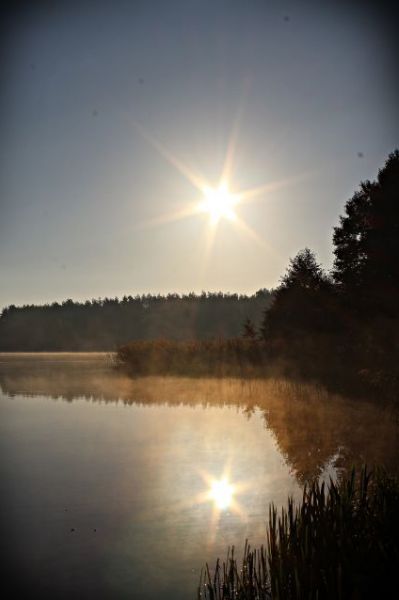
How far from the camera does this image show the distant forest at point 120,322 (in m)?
127

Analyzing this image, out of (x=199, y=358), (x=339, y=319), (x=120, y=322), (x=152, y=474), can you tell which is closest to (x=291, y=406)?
(x=339, y=319)

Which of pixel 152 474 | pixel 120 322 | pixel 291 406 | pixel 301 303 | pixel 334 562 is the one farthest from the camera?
pixel 120 322

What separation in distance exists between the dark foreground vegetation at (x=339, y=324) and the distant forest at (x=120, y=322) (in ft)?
273

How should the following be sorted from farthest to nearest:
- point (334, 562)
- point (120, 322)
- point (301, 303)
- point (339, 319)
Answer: point (120, 322), point (301, 303), point (339, 319), point (334, 562)

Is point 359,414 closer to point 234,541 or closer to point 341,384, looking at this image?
point 341,384

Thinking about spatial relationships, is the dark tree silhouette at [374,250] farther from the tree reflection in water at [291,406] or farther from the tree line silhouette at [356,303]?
the tree reflection in water at [291,406]

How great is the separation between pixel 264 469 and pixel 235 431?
4.70 m

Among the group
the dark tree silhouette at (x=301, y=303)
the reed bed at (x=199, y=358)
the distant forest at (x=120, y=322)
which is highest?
the distant forest at (x=120, y=322)

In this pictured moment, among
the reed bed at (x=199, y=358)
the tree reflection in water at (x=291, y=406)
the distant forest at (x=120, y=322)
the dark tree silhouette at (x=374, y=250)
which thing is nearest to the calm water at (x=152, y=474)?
the tree reflection in water at (x=291, y=406)

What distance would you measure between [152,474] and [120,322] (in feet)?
405

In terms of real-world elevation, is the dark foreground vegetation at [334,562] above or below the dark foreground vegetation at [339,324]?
below

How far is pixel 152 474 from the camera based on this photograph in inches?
454

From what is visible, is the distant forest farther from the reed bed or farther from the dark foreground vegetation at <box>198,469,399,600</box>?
the dark foreground vegetation at <box>198,469,399,600</box>

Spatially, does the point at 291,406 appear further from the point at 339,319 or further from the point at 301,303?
the point at 301,303
